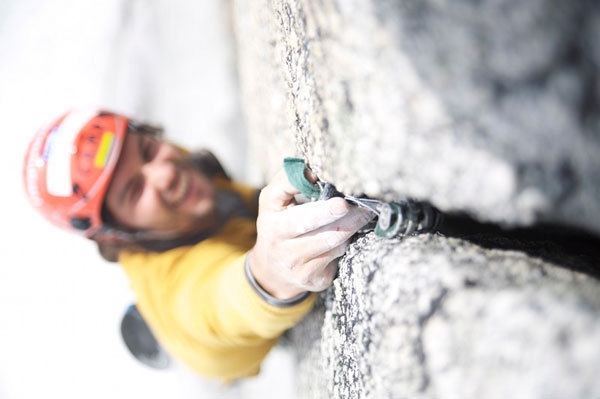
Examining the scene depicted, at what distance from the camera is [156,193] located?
1018 millimetres

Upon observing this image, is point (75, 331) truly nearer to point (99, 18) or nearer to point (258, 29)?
point (99, 18)

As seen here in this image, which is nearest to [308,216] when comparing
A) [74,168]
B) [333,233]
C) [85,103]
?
[333,233]

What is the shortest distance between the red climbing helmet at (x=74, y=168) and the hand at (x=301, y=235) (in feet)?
1.96

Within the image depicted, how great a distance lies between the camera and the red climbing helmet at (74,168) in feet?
3.31

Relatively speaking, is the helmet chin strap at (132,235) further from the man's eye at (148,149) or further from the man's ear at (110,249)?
the man's eye at (148,149)

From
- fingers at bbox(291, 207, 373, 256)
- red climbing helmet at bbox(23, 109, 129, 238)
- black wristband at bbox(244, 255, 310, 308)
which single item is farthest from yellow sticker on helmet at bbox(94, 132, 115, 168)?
fingers at bbox(291, 207, 373, 256)

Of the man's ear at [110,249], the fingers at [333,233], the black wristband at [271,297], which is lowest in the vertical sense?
the man's ear at [110,249]

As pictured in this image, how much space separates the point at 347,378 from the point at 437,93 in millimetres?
366

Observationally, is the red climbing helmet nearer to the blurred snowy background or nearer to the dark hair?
the dark hair

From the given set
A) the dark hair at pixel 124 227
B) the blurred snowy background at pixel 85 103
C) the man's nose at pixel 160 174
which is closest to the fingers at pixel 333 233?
the man's nose at pixel 160 174

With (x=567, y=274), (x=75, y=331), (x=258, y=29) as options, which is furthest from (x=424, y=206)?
(x=75, y=331)

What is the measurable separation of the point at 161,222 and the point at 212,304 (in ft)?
1.15

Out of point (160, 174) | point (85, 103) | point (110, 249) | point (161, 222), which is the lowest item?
point (110, 249)

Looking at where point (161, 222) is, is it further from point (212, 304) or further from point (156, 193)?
point (212, 304)
